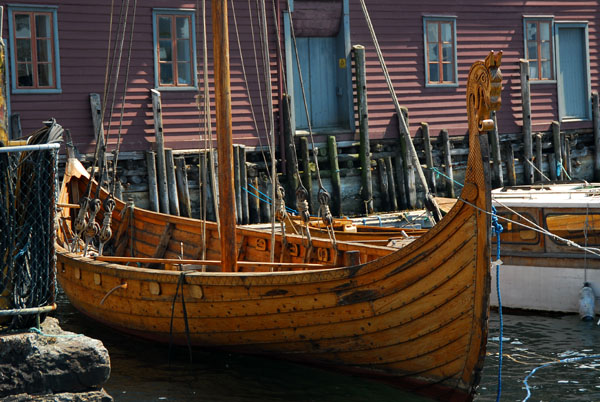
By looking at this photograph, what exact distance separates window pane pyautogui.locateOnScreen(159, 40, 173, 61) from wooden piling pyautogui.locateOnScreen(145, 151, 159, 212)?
6.79 feet

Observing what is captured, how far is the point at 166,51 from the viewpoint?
16.2 meters

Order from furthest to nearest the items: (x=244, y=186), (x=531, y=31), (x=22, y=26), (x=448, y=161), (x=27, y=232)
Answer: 1. (x=531, y=31)
2. (x=448, y=161)
3. (x=244, y=186)
4. (x=22, y=26)
5. (x=27, y=232)

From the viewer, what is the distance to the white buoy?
1073cm

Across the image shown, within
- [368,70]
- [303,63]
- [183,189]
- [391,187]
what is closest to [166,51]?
[183,189]

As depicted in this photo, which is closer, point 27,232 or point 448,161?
point 27,232

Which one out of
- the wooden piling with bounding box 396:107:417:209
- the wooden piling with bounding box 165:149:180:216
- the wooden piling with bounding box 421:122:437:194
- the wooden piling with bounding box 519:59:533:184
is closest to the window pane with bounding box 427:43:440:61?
the wooden piling with bounding box 421:122:437:194

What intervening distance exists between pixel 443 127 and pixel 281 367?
11.3m

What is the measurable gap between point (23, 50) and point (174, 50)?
276cm

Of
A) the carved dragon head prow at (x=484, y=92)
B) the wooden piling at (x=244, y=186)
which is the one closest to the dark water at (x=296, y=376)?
the carved dragon head prow at (x=484, y=92)

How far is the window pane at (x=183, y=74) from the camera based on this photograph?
16.3 meters

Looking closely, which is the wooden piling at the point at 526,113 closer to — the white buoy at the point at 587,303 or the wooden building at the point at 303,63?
the wooden building at the point at 303,63

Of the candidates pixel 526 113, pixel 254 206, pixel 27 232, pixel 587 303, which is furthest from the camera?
pixel 526 113

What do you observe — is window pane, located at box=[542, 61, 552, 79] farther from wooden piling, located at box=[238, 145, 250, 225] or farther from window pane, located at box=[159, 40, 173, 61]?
window pane, located at box=[159, 40, 173, 61]

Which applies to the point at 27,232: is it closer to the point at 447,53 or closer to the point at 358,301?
the point at 358,301
